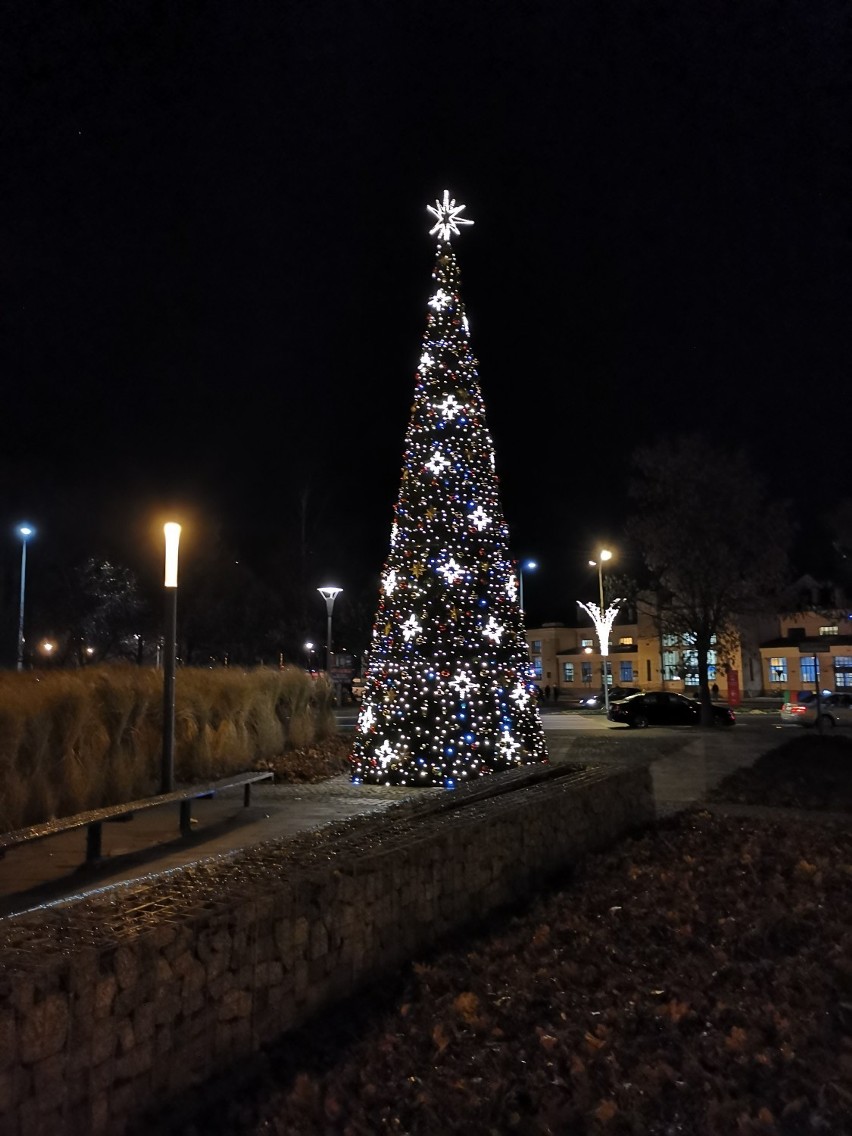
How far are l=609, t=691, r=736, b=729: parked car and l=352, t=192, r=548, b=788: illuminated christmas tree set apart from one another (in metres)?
14.8

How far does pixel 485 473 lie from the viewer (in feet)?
44.7

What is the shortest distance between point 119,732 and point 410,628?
4114mm

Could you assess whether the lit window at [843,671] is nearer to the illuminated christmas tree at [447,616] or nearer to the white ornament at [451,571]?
the illuminated christmas tree at [447,616]

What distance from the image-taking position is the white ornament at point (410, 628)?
13.2 meters

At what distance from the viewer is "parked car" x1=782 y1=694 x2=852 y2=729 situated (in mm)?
28356

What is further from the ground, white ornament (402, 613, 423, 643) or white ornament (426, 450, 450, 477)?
white ornament (426, 450, 450, 477)

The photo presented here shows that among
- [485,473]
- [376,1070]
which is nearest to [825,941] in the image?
[376,1070]

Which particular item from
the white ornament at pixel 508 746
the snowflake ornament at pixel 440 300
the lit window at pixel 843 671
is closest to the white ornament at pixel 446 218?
the snowflake ornament at pixel 440 300

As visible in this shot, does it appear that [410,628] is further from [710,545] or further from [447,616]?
[710,545]

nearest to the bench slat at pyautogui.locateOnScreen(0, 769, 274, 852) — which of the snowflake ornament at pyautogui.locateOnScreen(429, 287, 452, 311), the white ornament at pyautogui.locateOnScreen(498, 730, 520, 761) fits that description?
the white ornament at pyautogui.locateOnScreen(498, 730, 520, 761)

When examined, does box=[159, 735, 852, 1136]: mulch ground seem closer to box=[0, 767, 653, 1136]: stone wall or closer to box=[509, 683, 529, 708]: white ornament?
box=[0, 767, 653, 1136]: stone wall

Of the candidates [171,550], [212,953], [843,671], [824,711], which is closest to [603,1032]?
[212,953]

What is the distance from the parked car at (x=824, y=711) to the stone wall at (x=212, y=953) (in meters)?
24.3

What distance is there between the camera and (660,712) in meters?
27.8
